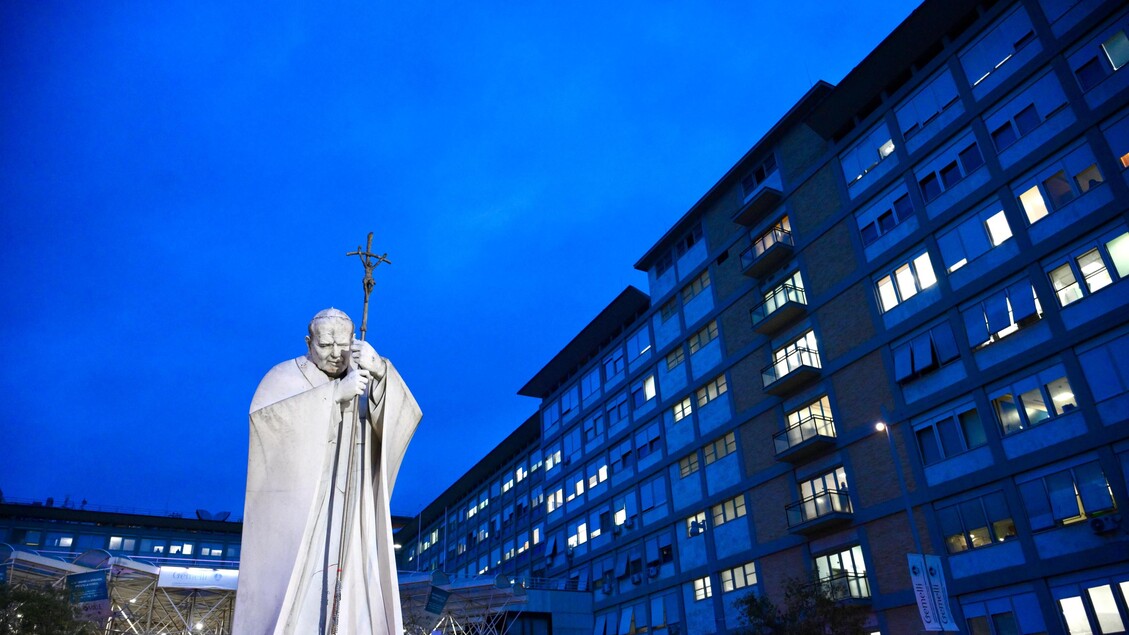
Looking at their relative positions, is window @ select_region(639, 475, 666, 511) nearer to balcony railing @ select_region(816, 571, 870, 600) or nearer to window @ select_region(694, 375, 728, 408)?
window @ select_region(694, 375, 728, 408)

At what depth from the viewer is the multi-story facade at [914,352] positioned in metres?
26.0

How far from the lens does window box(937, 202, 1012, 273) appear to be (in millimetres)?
29656

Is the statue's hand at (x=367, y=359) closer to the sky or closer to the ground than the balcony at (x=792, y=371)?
closer to the ground

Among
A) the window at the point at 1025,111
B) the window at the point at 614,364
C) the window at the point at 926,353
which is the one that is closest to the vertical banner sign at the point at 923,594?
the window at the point at 926,353

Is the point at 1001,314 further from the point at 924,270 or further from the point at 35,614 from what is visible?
the point at 35,614

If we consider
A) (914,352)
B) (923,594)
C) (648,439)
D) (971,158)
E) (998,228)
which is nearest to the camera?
(923,594)

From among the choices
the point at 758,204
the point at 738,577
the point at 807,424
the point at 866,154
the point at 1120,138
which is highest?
the point at 758,204

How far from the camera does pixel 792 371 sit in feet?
120

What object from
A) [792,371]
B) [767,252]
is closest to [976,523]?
[792,371]

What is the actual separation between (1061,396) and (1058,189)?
7.36 metres

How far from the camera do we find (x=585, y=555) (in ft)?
178

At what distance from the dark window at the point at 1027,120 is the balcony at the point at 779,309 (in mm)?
11876

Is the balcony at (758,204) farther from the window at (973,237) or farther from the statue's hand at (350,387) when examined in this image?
the statue's hand at (350,387)

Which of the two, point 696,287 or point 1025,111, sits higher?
point 696,287
